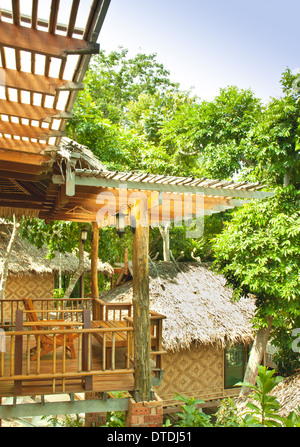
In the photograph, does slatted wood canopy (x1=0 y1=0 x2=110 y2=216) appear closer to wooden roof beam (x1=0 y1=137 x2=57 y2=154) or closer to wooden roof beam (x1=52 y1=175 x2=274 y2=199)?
wooden roof beam (x1=0 y1=137 x2=57 y2=154)

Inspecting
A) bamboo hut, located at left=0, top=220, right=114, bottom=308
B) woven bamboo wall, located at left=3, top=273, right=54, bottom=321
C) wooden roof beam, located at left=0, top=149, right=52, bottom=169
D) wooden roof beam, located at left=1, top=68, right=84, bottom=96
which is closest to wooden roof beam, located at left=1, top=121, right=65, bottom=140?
wooden roof beam, located at left=0, top=149, right=52, bottom=169

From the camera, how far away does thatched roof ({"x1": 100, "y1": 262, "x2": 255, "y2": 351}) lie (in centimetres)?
1045

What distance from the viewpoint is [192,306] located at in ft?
37.3

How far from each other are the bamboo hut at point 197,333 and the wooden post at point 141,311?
5561mm

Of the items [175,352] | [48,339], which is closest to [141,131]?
[175,352]

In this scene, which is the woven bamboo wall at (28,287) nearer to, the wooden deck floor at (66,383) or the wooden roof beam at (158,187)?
the wooden deck floor at (66,383)

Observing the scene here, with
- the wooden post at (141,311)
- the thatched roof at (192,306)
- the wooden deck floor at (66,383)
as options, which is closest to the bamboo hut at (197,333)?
the thatched roof at (192,306)

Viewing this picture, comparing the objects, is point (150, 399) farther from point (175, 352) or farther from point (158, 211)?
point (175, 352)

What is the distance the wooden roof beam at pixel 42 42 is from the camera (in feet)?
6.28

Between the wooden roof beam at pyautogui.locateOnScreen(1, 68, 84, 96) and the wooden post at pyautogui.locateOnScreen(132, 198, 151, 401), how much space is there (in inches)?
99.6

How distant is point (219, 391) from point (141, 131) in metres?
10.7

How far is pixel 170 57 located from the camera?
888 inches

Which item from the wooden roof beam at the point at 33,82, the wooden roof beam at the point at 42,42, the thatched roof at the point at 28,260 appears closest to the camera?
the wooden roof beam at the point at 42,42

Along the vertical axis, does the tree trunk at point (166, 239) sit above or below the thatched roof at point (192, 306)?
above
